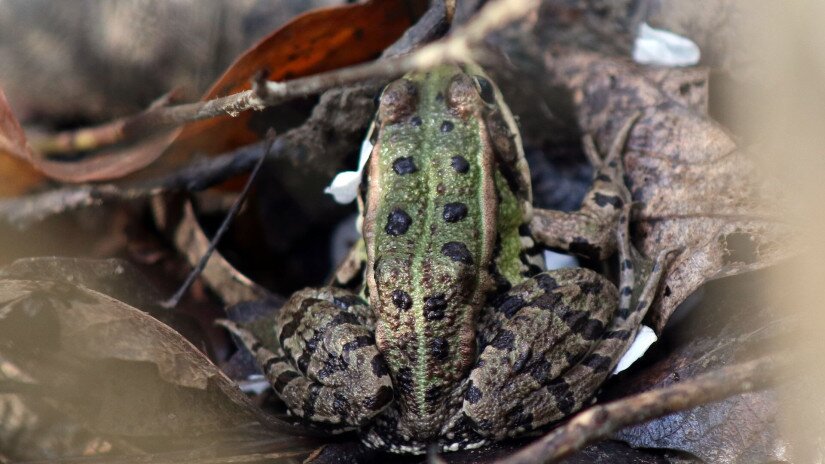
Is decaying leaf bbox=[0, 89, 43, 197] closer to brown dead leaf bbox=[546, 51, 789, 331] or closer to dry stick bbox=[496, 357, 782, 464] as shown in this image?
brown dead leaf bbox=[546, 51, 789, 331]

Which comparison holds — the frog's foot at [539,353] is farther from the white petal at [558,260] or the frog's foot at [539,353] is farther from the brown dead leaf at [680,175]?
the white petal at [558,260]

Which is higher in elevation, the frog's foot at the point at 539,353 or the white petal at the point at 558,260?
the frog's foot at the point at 539,353

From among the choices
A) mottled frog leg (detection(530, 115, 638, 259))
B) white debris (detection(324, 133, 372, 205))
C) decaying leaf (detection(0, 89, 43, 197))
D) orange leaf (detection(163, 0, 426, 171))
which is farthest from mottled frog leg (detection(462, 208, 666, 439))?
decaying leaf (detection(0, 89, 43, 197))

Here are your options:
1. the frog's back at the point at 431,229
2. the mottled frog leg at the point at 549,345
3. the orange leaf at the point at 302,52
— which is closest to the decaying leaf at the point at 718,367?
the mottled frog leg at the point at 549,345

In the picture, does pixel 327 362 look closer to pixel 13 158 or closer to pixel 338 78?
pixel 338 78

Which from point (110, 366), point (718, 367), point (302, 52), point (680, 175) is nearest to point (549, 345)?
point (718, 367)

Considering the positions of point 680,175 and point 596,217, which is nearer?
point 680,175
